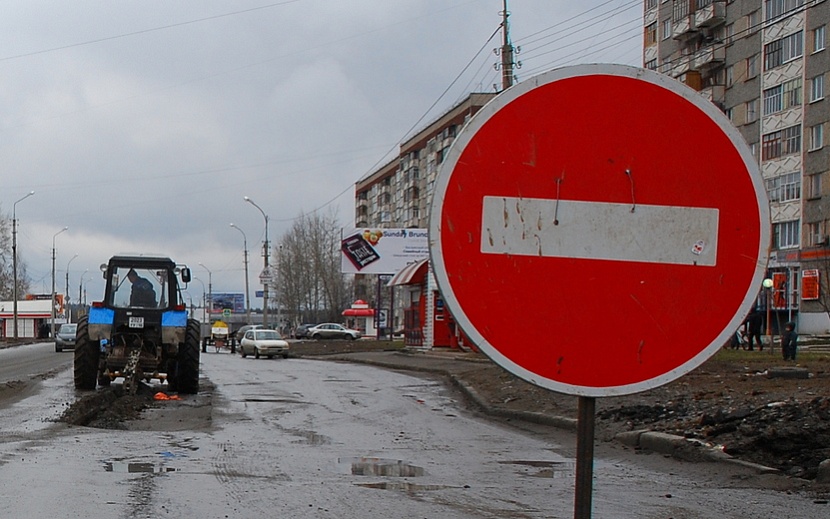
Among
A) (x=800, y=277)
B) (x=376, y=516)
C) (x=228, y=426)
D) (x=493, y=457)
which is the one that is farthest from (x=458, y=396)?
(x=800, y=277)

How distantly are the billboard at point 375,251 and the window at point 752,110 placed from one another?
2098 centimetres

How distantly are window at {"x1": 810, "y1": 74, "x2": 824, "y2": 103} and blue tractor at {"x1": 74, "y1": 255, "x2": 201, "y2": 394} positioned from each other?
43.0 metres

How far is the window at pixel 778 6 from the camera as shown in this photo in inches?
2170

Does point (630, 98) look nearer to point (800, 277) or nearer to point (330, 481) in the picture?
point (330, 481)

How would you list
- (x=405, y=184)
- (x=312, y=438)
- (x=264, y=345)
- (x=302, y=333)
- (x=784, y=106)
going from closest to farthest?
(x=312, y=438) → (x=264, y=345) → (x=784, y=106) → (x=302, y=333) → (x=405, y=184)

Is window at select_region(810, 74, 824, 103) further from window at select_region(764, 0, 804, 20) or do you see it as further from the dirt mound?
the dirt mound

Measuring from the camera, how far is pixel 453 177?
2736 millimetres

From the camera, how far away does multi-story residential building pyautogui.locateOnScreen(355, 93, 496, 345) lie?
94062 millimetres

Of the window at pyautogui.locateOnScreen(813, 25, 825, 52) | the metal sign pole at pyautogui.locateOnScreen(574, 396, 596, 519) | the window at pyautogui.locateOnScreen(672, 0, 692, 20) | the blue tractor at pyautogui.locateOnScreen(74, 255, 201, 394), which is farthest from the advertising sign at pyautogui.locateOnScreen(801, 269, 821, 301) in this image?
the metal sign pole at pyautogui.locateOnScreen(574, 396, 596, 519)

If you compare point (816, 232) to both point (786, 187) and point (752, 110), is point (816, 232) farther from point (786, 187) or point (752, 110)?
point (752, 110)

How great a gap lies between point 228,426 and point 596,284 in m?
10.9

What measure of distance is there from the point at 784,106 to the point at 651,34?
15482 millimetres

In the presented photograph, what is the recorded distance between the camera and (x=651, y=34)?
6994 centimetres

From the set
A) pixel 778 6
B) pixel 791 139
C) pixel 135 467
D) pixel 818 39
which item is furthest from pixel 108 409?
pixel 778 6
